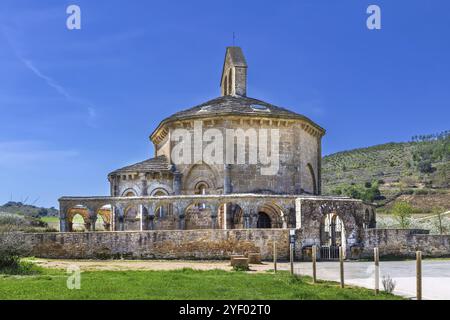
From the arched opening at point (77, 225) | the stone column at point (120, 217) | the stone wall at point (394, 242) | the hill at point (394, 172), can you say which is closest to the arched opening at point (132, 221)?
the stone column at point (120, 217)

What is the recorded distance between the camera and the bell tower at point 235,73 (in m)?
40.5

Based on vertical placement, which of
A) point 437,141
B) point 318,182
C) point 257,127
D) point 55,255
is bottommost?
point 55,255

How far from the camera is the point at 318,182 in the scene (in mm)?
38125

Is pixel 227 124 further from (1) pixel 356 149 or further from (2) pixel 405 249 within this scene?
(1) pixel 356 149

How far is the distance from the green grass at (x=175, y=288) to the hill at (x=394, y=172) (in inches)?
2569

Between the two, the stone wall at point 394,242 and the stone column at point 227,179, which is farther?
the stone column at point 227,179

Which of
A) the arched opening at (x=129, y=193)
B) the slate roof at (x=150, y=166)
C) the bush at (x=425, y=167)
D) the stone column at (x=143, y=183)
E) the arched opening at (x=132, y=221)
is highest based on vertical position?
the bush at (x=425, y=167)

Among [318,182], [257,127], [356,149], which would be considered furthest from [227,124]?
[356,149]

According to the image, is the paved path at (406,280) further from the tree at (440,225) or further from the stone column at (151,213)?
the tree at (440,225)

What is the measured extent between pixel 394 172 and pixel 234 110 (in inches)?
2804

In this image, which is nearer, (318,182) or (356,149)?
(318,182)

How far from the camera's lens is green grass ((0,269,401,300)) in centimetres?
1135

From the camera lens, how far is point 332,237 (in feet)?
97.6
